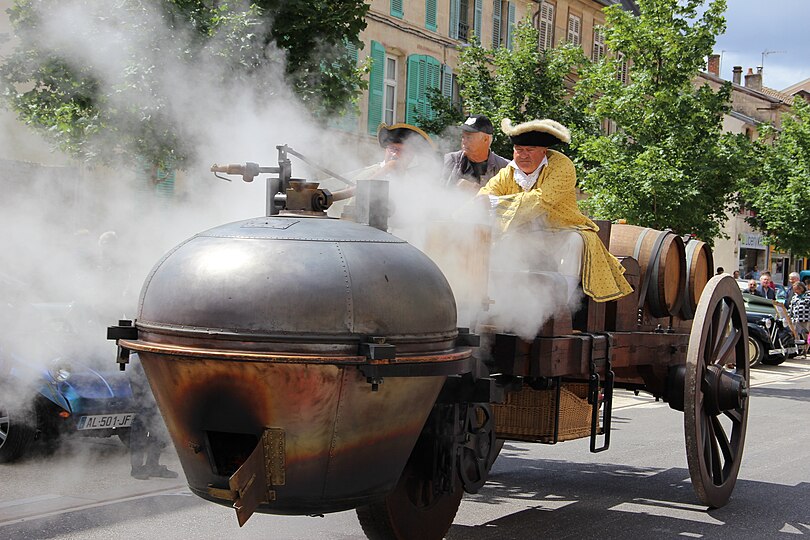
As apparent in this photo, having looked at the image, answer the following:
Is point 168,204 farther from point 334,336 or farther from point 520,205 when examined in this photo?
point 334,336

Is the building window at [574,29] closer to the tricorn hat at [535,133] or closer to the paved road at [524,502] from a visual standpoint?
the paved road at [524,502]

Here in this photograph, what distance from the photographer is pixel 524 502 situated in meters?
6.34

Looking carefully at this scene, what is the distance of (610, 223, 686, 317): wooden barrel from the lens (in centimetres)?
626

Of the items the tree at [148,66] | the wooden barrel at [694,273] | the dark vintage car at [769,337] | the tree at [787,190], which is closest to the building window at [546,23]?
the tree at [787,190]

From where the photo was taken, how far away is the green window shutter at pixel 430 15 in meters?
24.0

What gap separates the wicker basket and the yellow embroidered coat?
2.00 feet

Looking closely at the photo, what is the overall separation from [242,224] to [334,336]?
1.92ft

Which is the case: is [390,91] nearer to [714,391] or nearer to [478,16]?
[478,16]

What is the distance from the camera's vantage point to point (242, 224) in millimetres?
3633

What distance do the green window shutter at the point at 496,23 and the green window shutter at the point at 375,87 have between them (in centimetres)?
497

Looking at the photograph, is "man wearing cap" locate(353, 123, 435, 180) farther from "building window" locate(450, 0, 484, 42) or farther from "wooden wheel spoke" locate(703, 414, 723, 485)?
"building window" locate(450, 0, 484, 42)

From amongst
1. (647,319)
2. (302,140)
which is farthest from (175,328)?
(647,319)

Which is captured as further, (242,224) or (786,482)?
(786,482)

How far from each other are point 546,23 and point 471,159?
24.4 metres
